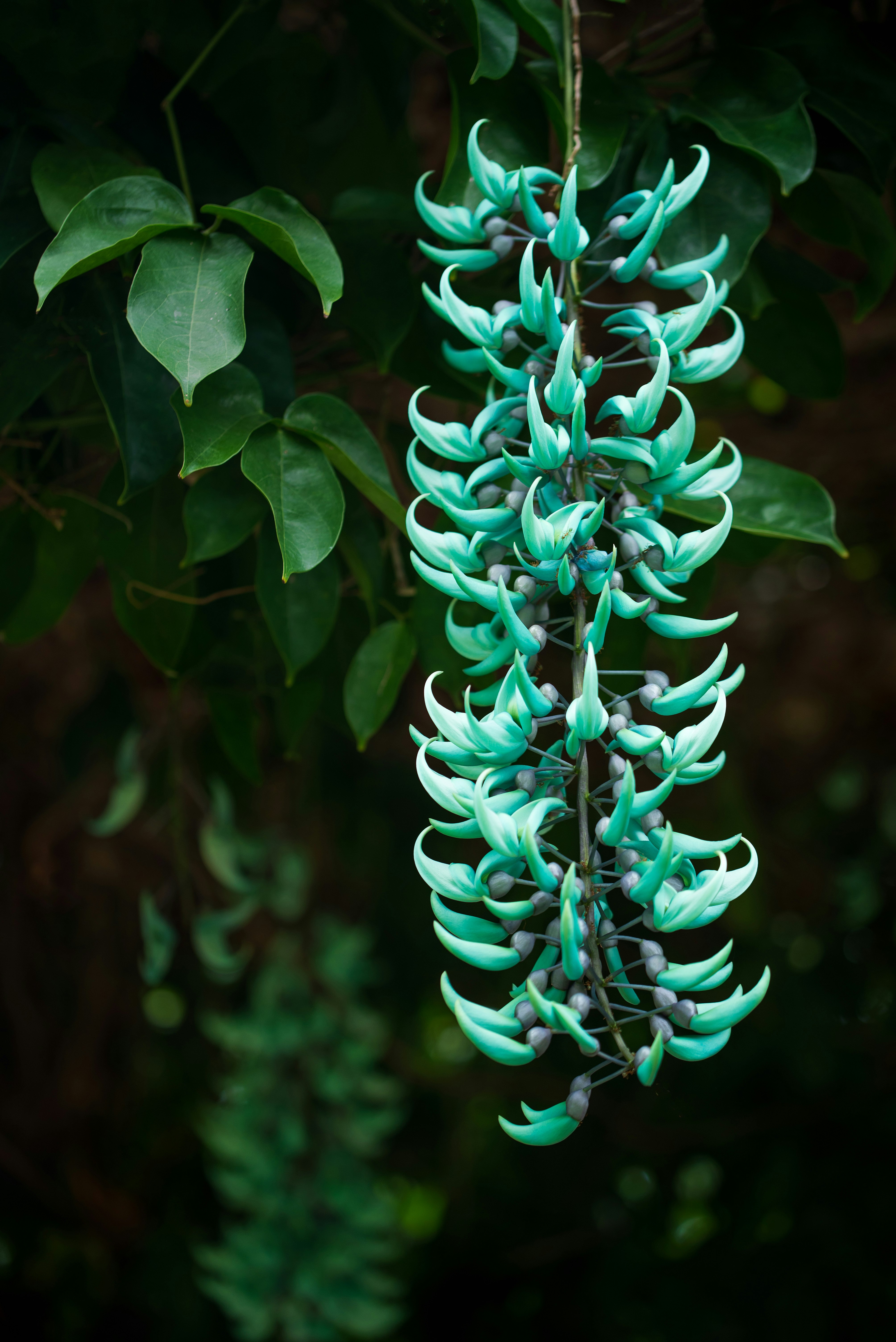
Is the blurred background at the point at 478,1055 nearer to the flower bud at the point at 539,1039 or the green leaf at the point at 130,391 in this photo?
the green leaf at the point at 130,391

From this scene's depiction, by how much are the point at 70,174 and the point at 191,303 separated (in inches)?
7.1

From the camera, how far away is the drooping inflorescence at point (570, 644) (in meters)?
0.48

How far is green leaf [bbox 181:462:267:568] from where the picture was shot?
696 millimetres

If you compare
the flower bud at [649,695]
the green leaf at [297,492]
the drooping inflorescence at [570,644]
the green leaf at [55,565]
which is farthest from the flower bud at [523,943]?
the green leaf at [55,565]

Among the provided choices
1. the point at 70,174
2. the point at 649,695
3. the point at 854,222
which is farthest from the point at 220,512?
the point at 854,222

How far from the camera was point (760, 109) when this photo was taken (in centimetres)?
73

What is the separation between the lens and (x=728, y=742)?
89.1 inches

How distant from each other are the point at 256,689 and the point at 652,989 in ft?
2.33

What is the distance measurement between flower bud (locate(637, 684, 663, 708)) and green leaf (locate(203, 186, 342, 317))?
0.88 ft

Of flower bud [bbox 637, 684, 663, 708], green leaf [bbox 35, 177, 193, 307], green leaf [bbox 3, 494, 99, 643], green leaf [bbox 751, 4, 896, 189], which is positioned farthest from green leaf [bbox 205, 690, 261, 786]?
green leaf [bbox 751, 4, 896, 189]

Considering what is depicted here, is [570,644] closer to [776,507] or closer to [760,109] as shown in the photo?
[776,507]

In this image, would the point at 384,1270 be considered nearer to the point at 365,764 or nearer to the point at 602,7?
the point at 365,764

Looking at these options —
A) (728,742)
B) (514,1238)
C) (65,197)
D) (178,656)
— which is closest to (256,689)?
(178,656)

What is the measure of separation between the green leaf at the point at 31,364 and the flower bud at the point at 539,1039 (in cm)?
53
